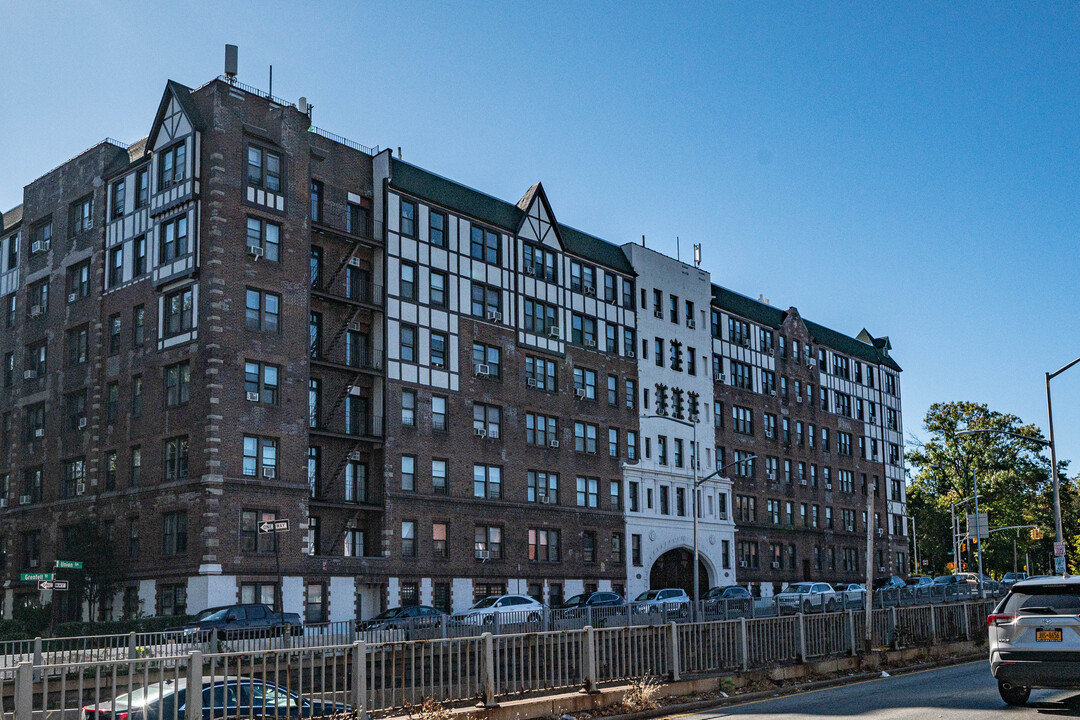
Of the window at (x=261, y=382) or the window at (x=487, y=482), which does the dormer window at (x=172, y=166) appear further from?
the window at (x=487, y=482)

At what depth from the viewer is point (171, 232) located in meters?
47.9

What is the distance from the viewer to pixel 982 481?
Result: 10225 centimetres

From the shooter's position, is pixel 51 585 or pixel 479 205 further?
pixel 479 205

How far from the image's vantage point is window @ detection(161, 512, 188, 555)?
145 ft

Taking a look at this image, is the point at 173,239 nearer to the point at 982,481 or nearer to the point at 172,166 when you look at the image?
the point at 172,166

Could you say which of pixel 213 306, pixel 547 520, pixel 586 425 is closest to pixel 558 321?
pixel 586 425

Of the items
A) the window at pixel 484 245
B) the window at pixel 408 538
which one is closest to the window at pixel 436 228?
the window at pixel 484 245

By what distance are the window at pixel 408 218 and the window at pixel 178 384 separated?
12.6 meters

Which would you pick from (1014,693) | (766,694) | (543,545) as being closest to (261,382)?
(543,545)

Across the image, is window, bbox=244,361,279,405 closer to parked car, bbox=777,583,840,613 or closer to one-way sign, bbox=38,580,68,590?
one-way sign, bbox=38,580,68,590

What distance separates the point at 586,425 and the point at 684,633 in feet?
138

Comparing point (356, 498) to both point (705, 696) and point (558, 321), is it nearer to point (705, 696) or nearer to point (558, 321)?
point (558, 321)

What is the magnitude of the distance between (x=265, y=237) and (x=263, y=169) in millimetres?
3037

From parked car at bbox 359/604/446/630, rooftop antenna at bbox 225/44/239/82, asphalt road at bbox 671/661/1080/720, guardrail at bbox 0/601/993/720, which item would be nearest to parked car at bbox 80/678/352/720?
guardrail at bbox 0/601/993/720
